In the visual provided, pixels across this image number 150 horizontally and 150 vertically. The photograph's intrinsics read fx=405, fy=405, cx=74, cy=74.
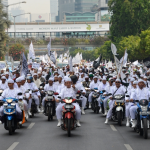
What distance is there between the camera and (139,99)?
1196cm

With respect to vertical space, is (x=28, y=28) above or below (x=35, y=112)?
above

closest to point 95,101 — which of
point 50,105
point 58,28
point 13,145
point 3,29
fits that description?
point 50,105

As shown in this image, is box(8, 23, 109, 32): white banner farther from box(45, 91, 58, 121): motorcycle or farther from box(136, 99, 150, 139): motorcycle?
box(136, 99, 150, 139): motorcycle

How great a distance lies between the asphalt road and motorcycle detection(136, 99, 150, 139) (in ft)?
0.93

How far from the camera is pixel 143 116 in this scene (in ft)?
34.7

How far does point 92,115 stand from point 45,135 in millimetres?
5423

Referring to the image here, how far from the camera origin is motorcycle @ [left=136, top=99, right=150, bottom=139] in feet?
34.4

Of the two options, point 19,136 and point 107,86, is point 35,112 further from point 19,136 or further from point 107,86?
point 19,136

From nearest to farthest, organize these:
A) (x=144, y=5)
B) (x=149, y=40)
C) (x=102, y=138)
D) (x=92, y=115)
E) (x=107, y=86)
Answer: (x=102, y=138) → (x=107, y=86) → (x=92, y=115) → (x=149, y=40) → (x=144, y=5)

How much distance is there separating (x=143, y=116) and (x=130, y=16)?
4687cm

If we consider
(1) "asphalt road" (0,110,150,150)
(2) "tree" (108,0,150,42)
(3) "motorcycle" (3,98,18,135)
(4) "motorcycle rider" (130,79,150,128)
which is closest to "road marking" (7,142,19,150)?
(1) "asphalt road" (0,110,150,150)

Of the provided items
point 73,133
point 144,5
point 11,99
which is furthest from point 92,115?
point 144,5

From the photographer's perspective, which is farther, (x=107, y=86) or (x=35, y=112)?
(x=35, y=112)

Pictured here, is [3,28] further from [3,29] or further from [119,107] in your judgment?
[119,107]
